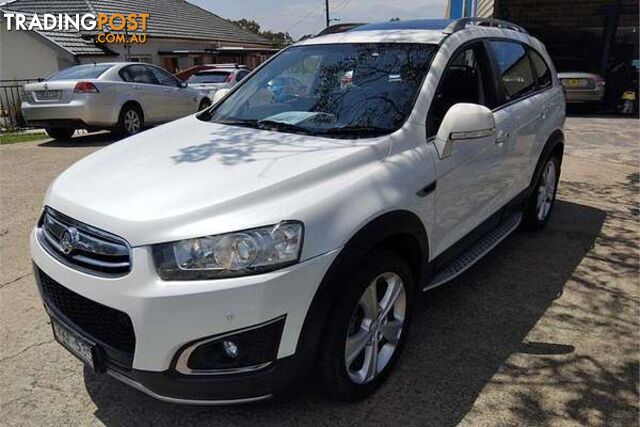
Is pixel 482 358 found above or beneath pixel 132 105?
beneath

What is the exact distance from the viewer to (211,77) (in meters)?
15.1

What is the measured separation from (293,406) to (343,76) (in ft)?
6.38

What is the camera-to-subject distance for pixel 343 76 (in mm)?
3332

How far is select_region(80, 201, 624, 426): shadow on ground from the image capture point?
2535 mm

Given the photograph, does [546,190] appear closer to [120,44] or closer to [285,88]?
[285,88]

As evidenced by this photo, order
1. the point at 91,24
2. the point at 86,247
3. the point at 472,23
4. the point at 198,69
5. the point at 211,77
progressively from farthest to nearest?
the point at 91,24
the point at 198,69
the point at 211,77
the point at 472,23
the point at 86,247

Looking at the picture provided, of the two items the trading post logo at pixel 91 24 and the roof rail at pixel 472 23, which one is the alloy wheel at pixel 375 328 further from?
the trading post logo at pixel 91 24

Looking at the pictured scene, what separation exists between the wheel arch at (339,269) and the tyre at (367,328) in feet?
0.19

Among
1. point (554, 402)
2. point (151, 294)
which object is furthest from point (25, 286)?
point (554, 402)

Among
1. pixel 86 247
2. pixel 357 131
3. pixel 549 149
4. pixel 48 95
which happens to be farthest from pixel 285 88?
pixel 48 95

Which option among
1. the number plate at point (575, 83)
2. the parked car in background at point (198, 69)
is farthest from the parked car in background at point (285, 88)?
the parked car in background at point (198, 69)

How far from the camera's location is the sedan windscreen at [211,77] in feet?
49.0

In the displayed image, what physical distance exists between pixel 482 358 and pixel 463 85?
5.65ft

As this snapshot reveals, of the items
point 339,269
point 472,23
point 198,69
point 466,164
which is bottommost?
point 339,269
